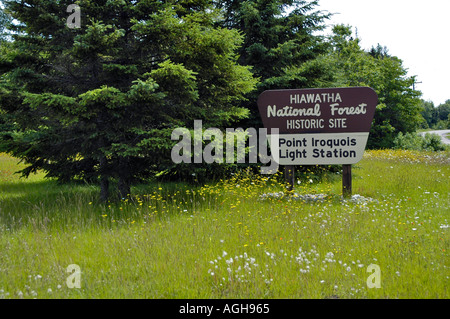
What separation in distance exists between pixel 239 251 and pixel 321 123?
4716 millimetres

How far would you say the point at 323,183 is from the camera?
1055 cm

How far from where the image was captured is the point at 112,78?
7637 mm

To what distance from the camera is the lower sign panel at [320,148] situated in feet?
27.7

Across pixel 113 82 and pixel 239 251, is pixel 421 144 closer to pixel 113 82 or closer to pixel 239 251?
pixel 113 82

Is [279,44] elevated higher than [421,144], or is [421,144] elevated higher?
[279,44]

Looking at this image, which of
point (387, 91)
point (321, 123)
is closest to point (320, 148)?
point (321, 123)

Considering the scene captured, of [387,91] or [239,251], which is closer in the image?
[239,251]

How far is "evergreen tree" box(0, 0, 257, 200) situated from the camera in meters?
7.02

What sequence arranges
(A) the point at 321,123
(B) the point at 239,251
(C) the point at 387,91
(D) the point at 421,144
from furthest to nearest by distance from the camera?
(C) the point at 387,91 < (D) the point at 421,144 < (A) the point at 321,123 < (B) the point at 239,251

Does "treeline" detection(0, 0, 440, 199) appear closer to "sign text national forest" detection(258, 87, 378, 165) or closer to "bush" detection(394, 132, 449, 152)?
"sign text national forest" detection(258, 87, 378, 165)

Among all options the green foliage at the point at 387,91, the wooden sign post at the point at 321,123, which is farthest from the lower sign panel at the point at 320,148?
the green foliage at the point at 387,91

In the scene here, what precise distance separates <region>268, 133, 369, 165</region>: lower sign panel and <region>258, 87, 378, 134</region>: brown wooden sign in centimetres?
15

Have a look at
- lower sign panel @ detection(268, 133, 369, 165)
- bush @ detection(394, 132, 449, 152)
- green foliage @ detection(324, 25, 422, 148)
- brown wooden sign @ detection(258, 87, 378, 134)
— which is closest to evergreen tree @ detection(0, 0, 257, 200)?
brown wooden sign @ detection(258, 87, 378, 134)
